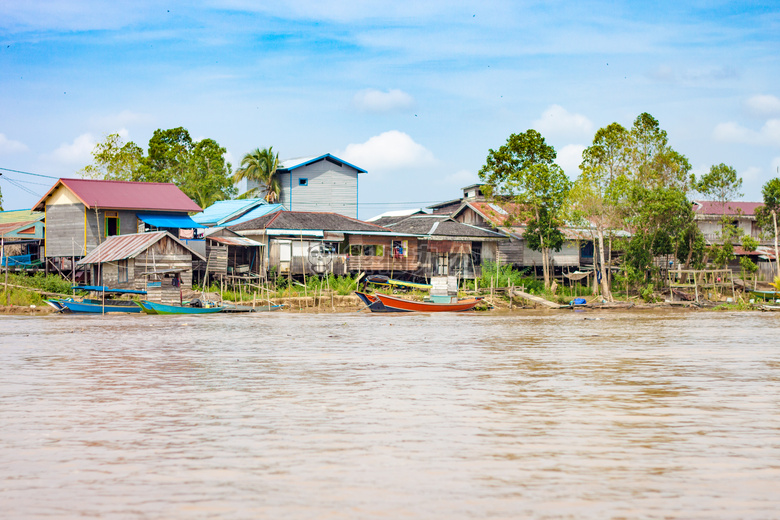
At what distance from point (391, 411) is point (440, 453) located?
7.54ft

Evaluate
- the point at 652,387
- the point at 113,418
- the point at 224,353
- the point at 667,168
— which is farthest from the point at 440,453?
the point at 667,168

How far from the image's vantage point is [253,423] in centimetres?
876

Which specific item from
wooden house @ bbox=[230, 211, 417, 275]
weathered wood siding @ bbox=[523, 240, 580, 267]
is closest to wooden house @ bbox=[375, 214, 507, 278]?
wooden house @ bbox=[230, 211, 417, 275]

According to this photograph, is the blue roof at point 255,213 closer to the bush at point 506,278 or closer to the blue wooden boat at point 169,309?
the blue wooden boat at point 169,309

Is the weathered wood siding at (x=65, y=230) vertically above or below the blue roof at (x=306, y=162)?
below

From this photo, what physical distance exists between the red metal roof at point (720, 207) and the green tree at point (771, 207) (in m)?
3.54

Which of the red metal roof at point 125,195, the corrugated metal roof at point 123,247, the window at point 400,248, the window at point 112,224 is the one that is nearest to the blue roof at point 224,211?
the red metal roof at point 125,195

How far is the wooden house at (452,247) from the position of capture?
39.0 m

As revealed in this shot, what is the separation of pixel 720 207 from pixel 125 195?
34722 mm

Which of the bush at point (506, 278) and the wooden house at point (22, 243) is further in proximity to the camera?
the bush at point (506, 278)

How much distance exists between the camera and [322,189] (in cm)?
4556

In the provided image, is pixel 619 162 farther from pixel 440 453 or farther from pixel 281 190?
pixel 440 453

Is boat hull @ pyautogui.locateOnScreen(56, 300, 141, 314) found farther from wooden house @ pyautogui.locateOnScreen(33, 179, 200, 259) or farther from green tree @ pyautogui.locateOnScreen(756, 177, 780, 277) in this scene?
green tree @ pyautogui.locateOnScreen(756, 177, 780, 277)

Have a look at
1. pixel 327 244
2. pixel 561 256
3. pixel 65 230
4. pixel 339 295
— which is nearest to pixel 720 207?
pixel 561 256
